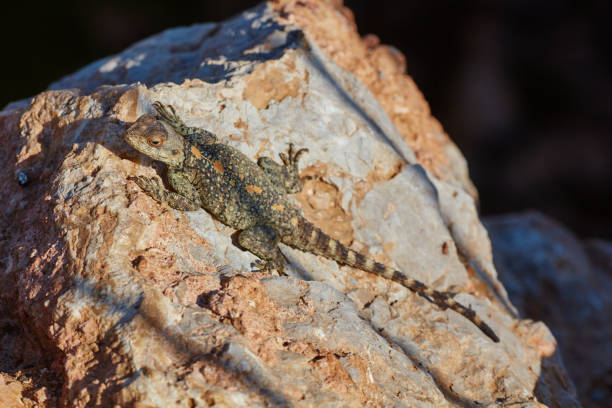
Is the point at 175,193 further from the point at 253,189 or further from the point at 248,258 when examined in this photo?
the point at 248,258

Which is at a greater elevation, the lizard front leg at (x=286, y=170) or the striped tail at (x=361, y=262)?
the lizard front leg at (x=286, y=170)

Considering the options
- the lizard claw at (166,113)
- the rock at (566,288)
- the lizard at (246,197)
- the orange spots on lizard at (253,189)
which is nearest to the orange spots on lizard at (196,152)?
the lizard at (246,197)

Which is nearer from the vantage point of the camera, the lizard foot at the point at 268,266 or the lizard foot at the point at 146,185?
the lizard foot at the point at 146,185

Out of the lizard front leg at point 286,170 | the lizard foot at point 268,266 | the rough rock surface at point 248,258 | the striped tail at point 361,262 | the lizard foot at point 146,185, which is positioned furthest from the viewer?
the lizard front leg at point 286,170

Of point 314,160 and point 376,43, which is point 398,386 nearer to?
point 314,160

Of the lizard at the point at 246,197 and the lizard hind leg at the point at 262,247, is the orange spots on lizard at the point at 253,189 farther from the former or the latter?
the lizard hind leg at the point at 262,247

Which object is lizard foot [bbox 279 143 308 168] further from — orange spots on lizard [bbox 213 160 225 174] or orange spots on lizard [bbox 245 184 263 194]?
orange spots on lizard [bbox 213 160 225 174]

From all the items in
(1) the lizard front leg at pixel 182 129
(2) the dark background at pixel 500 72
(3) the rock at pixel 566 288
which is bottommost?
(3) the rock at pixel 566 288

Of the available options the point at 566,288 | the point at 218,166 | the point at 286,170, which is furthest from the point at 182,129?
the point at 566,288
